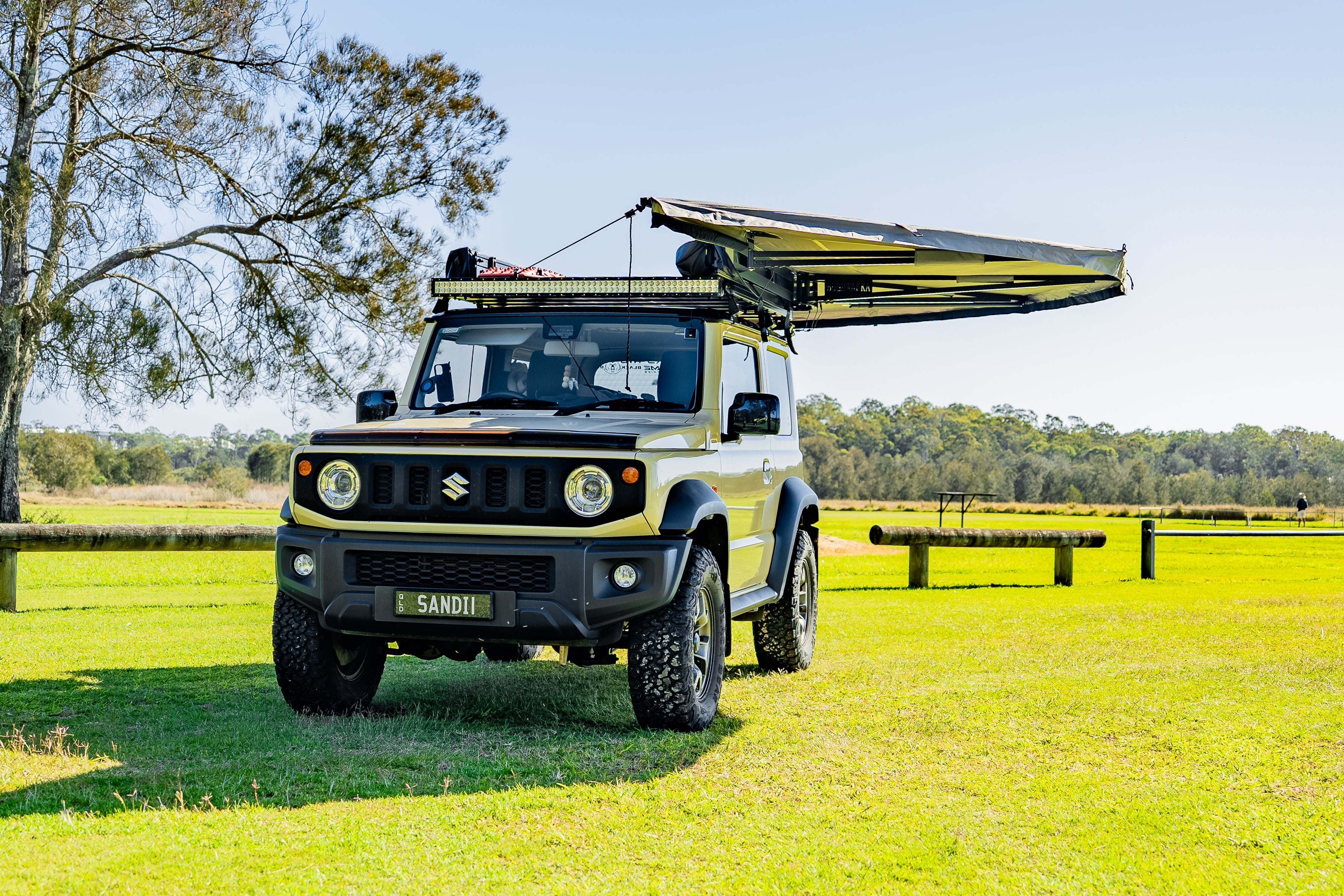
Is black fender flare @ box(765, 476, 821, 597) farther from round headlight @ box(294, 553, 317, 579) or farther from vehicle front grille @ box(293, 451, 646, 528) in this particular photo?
round headlight @ box(294, 553, 317, 579)

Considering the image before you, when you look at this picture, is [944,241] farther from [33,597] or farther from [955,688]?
[33,597]

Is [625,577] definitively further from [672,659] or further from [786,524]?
[786,524]

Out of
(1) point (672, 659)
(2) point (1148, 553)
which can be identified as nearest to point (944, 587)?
(2) point (1148, 553)

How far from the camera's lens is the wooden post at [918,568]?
17172mm

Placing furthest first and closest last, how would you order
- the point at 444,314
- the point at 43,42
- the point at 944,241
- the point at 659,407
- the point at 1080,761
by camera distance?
1. the point at 43,42
2. the point at 944,241
3. the point at 444,314
4. the point at 659,407
5. the point at 1080,761

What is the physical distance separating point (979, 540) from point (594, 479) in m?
11.8

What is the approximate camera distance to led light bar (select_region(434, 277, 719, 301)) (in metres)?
7.52

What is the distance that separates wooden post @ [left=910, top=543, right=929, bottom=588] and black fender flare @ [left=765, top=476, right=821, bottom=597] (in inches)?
329

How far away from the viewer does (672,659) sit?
629 cm

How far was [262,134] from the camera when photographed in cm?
2350

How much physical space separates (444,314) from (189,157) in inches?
704

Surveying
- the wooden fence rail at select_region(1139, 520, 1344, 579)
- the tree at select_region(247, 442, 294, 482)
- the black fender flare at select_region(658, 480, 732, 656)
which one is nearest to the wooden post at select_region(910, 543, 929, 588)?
the wooden fence rail at select_region(1139, 520, 1344, 579)

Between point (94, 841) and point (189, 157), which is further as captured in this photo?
point (189, 157)

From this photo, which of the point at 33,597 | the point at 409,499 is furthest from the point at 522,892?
the point at 33,597
